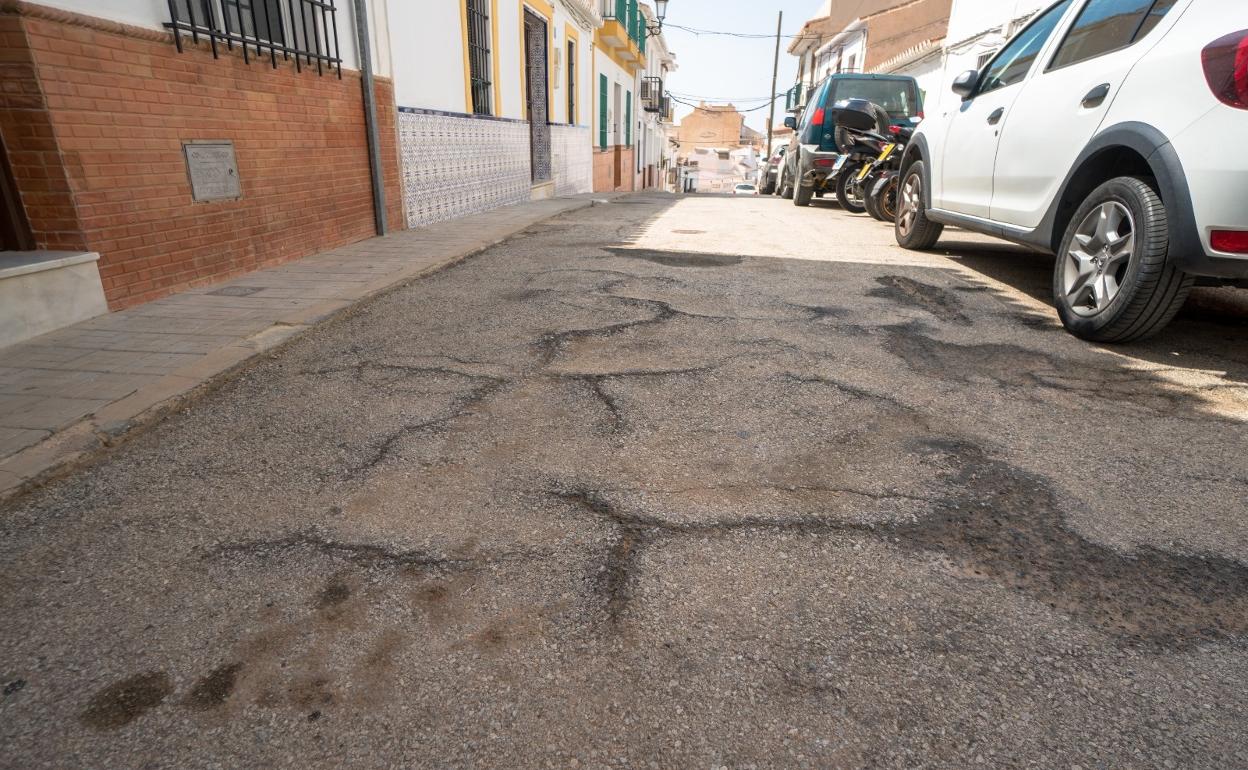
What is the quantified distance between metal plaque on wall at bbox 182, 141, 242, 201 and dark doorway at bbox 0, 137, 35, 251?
0.95 metres

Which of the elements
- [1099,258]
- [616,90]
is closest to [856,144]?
[1099,258]

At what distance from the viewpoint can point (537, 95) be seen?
1336 cm

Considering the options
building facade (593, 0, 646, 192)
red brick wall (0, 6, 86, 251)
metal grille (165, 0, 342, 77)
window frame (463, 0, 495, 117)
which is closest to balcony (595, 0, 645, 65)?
building facade (593, 0, 646, 192)

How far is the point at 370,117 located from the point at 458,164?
234cm

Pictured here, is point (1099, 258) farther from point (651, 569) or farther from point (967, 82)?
point (651, 569)

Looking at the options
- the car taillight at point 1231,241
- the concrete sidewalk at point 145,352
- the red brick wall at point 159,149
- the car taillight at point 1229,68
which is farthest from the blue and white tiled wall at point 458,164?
the car taillight at point 1231,241

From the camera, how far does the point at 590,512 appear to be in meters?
2.02

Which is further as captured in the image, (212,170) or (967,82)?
(967,82)

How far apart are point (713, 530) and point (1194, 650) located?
3.52ft

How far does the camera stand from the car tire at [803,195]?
11370 mm

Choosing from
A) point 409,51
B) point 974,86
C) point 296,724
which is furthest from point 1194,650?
point 409,51

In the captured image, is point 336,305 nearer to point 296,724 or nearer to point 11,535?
point 11,535

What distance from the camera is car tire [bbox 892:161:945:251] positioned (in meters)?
6.09

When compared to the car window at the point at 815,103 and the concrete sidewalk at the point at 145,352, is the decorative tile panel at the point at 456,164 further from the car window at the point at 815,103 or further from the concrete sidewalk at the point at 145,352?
the car window at the point at 815,103
